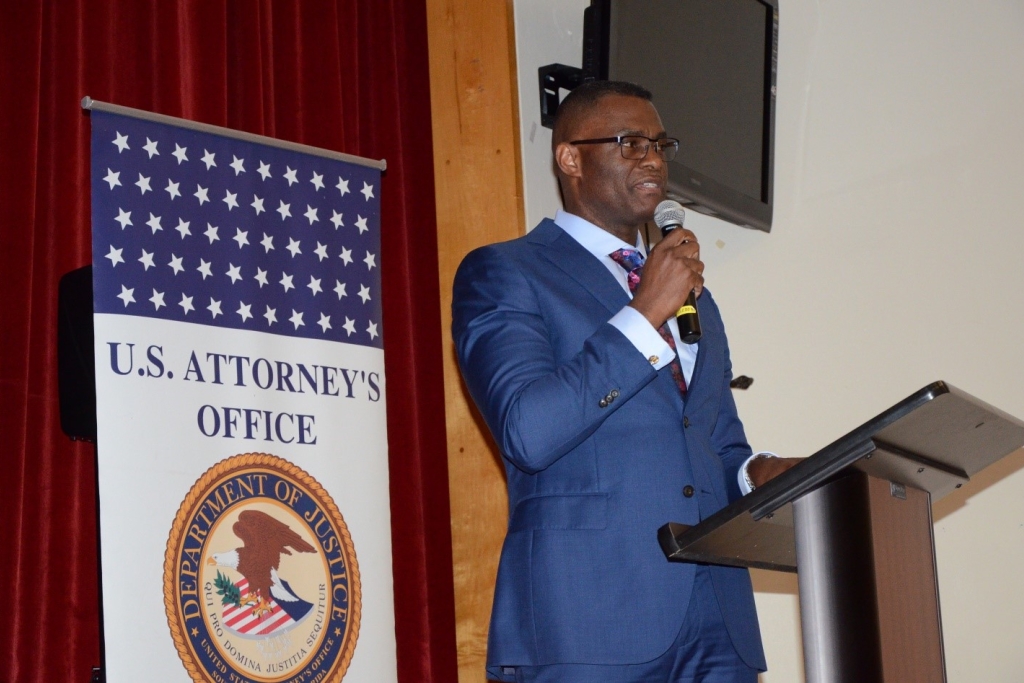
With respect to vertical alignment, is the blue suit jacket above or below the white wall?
below

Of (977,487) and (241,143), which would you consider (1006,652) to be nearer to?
(977,487)

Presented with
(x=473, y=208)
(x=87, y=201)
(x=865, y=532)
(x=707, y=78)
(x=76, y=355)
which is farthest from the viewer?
(x=707, y=78)

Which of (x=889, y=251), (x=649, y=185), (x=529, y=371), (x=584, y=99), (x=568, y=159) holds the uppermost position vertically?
(x=889, y=251)

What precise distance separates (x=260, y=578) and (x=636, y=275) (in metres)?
1.25

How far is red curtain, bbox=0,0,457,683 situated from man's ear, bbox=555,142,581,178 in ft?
4.87

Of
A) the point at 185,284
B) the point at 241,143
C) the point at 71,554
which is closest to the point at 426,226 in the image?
the point at 241,143

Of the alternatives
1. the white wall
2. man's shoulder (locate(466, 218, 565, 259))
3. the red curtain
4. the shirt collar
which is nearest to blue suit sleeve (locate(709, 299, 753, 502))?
the shirt collar

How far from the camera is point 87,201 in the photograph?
3.21 m

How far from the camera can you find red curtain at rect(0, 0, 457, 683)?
117 inches

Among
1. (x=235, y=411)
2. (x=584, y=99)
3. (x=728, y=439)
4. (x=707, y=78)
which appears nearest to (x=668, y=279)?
(x=728, y=439)

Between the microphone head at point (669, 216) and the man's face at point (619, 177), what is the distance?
12cm

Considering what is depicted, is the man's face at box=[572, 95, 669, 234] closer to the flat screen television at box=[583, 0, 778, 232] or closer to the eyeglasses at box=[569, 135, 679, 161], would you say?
the eyeglasses at box=[569, 135, 679, 161]

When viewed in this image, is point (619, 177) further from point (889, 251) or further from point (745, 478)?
point (889, 251)

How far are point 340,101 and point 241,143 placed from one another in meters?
0.80
